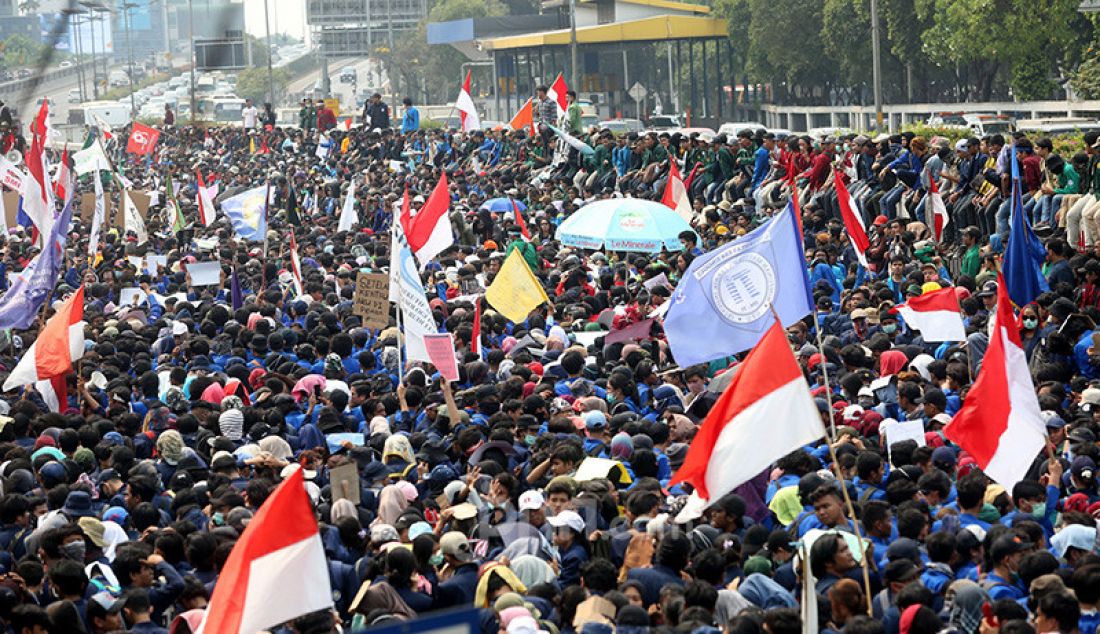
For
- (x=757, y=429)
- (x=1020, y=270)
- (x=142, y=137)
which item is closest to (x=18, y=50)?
(x=142, y=137)

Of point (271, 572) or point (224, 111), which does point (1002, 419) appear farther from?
point (224, 111)

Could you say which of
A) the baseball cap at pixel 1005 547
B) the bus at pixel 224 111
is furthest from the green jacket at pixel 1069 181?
the bus at pixel 224 111

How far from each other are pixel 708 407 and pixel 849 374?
107 cm

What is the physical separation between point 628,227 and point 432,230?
6.91 ft

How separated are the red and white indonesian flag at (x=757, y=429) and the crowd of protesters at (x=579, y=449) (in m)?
0.39

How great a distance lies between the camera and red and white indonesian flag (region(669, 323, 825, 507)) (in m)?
8.54

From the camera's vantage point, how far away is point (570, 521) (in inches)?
368

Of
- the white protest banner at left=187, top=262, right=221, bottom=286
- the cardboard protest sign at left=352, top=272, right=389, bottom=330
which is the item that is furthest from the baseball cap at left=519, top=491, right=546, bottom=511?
the white protest banner at left=187, top=262, right=221, bottom=286

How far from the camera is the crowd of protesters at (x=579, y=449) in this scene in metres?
8.38

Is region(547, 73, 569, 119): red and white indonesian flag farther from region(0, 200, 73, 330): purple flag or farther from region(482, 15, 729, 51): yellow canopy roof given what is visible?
region(482, 15, 729, 51): yellow canopy roof

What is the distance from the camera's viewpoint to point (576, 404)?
1270 cm

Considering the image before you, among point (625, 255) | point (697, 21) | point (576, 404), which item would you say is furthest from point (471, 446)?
point (697, 21)

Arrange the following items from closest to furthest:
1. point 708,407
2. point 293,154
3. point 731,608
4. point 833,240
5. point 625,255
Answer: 1. point 731,608
2. point 708,407
3. point 833,240
4. point 625,255
5. point 293,154

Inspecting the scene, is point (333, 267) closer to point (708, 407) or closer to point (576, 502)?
point (708, 407)
